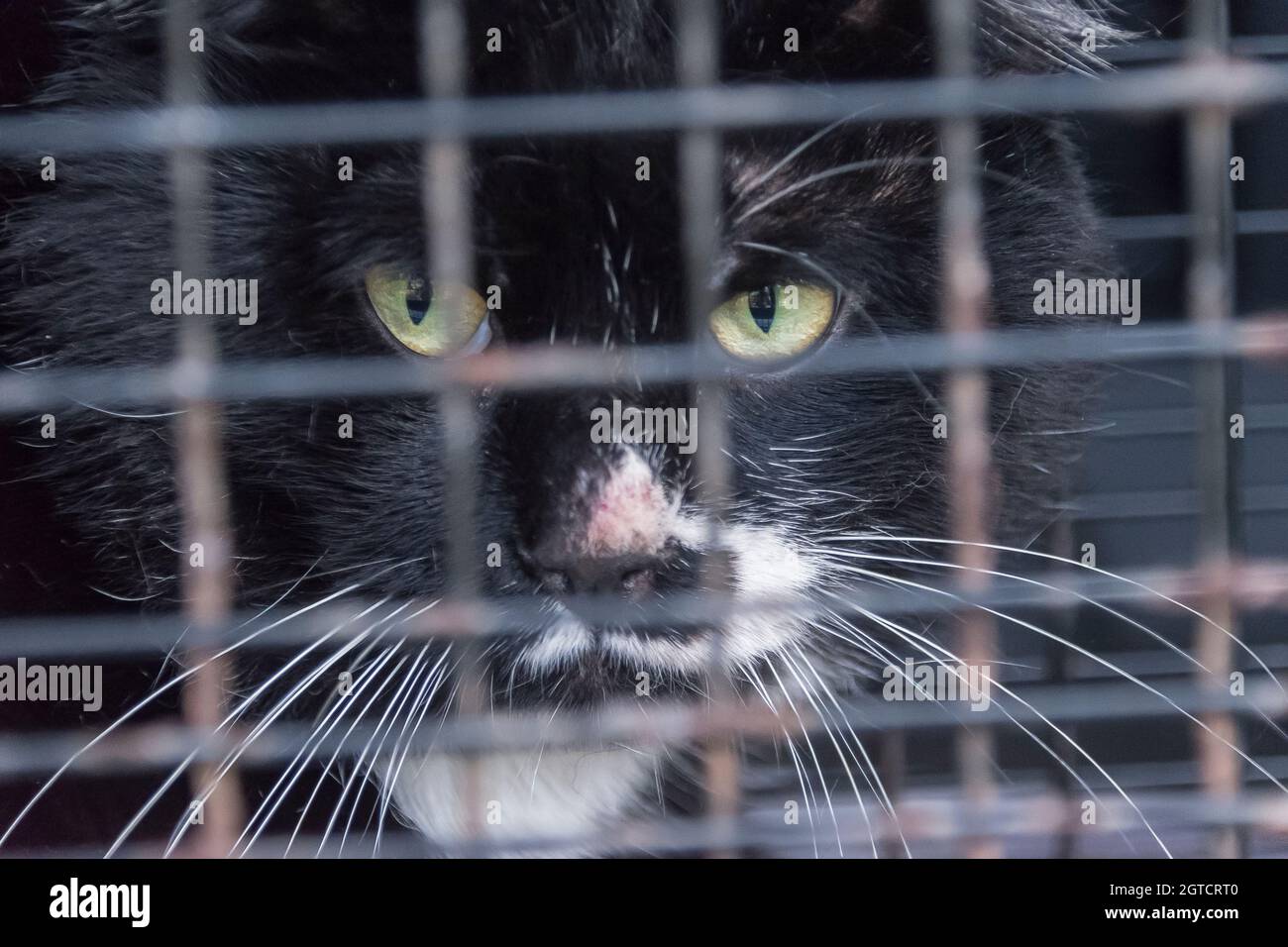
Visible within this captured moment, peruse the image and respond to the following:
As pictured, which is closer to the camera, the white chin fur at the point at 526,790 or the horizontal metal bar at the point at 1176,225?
the horizontal metal bar at the point at 1176,225

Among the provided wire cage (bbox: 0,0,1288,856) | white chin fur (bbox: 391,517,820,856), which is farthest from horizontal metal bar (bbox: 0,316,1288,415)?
white chin fur (bbox: 391,517,820,856)

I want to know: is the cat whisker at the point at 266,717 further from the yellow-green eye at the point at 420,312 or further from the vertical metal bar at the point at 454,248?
the yellow-green eye at the point at 420,312

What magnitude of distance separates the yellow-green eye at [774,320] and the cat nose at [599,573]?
154 mm

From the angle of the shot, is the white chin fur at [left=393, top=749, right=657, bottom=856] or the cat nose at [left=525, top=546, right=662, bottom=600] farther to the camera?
the white chin fur at [left=393, top=749, right=657, bottom=856]


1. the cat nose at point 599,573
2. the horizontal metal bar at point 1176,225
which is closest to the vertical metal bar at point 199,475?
the cat nose at point 599,573

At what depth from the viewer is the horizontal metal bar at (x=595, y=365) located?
2.62 ft

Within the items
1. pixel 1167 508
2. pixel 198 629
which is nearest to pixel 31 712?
pixel 198 629

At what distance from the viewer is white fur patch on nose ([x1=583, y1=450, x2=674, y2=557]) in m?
0.83

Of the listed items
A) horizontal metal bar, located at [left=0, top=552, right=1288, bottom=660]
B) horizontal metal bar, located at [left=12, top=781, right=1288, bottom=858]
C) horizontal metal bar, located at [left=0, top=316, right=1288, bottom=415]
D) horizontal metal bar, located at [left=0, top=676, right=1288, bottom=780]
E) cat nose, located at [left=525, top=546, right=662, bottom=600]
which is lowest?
horizontal metal bar, located at [left=12, top=781, right=1288, bottom=858]

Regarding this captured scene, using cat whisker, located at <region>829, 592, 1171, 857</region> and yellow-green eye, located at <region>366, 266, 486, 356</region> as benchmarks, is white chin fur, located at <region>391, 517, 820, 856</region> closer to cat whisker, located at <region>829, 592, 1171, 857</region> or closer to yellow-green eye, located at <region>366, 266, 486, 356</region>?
cat whisker, located at <region>829, 592, 1171, 857</region>

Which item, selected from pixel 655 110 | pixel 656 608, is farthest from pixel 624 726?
pixel 655 110

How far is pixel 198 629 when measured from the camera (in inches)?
34.7

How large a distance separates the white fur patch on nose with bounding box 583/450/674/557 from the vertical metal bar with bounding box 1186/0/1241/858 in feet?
1.22
